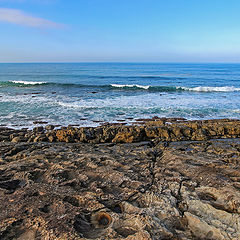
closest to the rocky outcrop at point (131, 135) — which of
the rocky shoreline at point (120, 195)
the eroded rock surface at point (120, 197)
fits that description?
the rocky shoreline at point (120, 195)

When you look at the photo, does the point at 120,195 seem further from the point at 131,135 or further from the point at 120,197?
the point at 131,135

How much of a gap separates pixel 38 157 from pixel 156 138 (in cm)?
454

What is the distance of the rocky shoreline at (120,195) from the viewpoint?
261 centimetres

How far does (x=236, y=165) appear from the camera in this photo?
468cm

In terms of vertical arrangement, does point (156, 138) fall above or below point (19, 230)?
below

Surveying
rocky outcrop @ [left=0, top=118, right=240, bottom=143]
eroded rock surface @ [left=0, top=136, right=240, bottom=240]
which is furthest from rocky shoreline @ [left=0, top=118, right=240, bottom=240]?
rocky outcrop @ [left=0, top=118, right=240, bottom=143]

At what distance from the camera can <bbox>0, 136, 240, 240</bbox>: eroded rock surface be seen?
2602mm

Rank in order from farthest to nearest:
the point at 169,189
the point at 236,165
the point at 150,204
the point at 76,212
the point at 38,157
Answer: the point at 38,157 < the point at 236,165 < the point at 169,189 < the point at 150,204 < the point at 76,212

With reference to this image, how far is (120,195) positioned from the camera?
11.3ft

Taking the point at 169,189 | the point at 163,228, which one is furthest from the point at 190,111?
the point at 163,228

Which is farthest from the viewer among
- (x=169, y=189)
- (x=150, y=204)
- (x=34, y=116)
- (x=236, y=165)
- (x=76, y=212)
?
(x=34, y=116)

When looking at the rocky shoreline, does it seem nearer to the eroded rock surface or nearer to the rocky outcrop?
the eroded rock surface

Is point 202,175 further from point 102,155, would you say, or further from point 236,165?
point 102,155

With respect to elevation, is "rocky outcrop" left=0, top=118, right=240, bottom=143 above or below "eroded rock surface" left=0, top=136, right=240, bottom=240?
below
